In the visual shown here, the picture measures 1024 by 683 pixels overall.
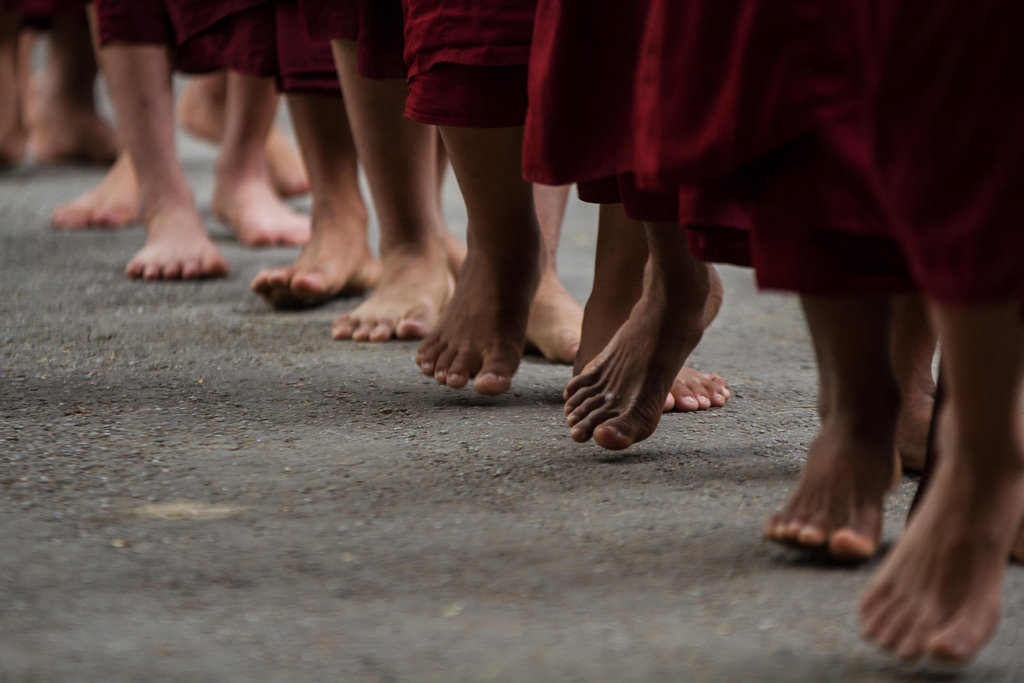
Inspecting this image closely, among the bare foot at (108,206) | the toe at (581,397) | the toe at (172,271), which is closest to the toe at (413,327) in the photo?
the toe at (581,397)

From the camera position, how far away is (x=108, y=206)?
2.68 metres

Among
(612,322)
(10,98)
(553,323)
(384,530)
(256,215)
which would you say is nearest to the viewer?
(384,530)

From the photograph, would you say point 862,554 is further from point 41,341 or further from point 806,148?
point 41,341

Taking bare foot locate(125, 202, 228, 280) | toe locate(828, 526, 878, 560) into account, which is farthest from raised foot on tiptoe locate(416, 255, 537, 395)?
bare foot locate(125, 202, 228, 280)

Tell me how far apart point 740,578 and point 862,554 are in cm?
→ 8

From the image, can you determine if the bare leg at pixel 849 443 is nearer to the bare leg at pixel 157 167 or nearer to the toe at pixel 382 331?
the toe at pixel 382 331

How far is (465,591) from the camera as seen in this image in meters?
0.83

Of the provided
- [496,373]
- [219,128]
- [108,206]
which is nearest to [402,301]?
[496,373]

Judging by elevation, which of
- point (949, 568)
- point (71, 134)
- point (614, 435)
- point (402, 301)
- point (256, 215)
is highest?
point (949, 568)

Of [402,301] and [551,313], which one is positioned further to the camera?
[402,301]

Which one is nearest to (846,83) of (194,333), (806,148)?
(806,148)

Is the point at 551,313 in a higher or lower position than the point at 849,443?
lower

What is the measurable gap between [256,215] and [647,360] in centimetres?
148

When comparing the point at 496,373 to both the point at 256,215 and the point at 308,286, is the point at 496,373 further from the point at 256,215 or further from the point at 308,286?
the point at 256,215
